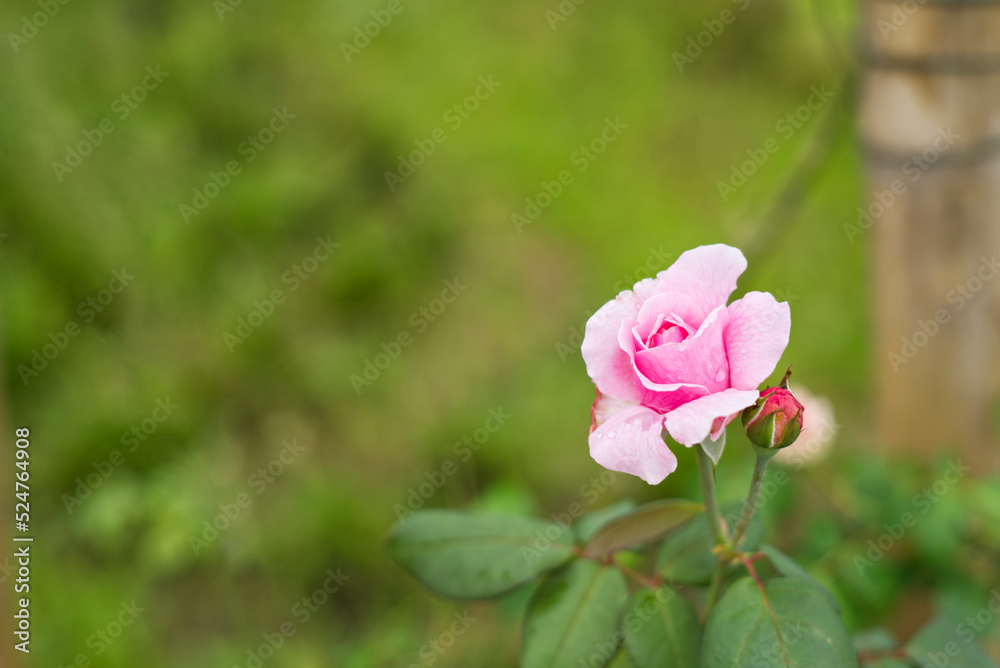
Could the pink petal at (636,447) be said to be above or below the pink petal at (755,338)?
below

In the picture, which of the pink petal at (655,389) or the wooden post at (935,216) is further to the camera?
the wooden post at (935,216)

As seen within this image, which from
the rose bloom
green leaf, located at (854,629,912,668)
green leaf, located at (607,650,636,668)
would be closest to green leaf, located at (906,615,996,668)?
green leaf, located at (854,629,912,668)

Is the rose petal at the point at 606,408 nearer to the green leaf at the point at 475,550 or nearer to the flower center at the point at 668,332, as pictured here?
the flower center at the point at 668,332

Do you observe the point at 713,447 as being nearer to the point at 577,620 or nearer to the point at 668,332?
the point at 668,332

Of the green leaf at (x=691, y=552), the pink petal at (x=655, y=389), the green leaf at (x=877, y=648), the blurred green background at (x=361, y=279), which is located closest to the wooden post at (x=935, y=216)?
the blurred green background at (x=361, y=279)

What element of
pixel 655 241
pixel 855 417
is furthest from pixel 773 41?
pixel 855 417
